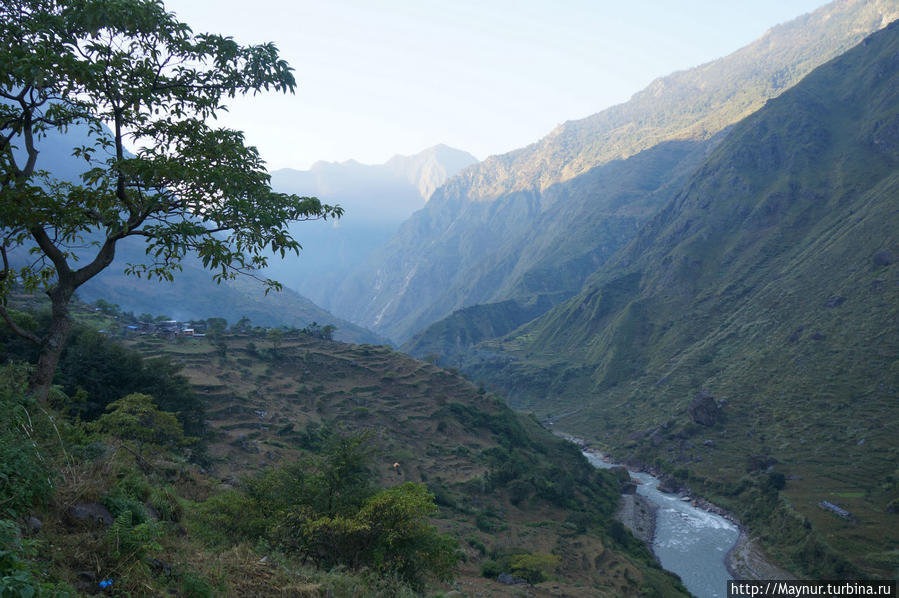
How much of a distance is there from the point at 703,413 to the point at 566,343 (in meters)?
73.0

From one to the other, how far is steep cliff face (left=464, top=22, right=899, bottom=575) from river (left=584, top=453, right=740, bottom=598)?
4.59m

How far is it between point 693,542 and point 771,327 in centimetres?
5477

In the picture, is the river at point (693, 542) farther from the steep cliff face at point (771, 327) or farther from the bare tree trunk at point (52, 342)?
the bare tree trunk at point (52, 342)

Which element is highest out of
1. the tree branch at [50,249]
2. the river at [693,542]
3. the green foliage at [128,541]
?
the tree branch at [50,249]

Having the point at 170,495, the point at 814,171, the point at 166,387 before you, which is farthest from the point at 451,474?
the point at 814,171

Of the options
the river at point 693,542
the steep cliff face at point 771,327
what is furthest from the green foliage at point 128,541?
the steep cliff face at point 771,327

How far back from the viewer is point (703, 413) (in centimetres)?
7750

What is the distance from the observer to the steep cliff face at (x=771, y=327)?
61.2 metres

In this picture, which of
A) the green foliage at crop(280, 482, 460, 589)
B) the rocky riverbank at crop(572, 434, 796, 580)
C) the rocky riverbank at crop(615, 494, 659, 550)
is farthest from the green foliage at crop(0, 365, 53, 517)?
the rocky riverbank at crop(572, 434, 796, 580)

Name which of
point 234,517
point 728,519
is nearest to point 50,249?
point 234,517

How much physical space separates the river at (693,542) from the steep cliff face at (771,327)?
459 cm

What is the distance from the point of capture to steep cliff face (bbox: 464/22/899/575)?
61.2 meters

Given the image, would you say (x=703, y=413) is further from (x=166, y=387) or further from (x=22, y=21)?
(x=22, y=21)

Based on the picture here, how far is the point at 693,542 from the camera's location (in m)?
52.2
